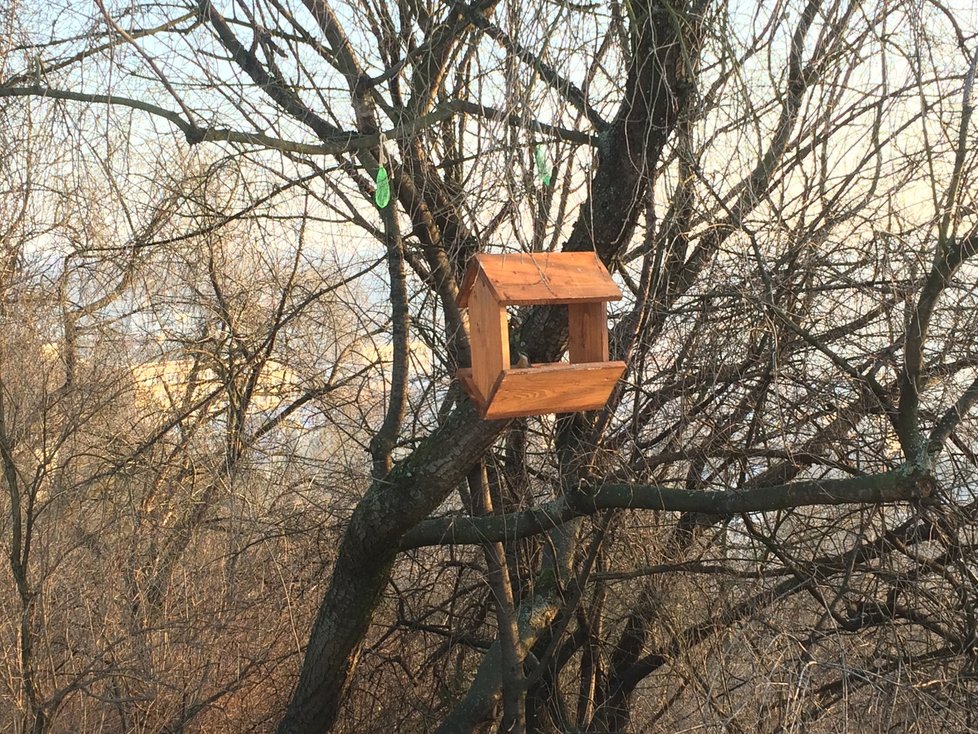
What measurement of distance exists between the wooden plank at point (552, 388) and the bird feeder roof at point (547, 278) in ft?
0.57

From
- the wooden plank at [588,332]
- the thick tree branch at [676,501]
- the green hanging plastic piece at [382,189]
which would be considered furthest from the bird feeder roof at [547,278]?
the thick tree branch at [676,501]

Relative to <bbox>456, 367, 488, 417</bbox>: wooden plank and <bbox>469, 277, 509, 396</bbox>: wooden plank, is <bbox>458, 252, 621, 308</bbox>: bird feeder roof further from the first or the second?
<bbox>456, 367, 488, 417</bbox>: wooden plank

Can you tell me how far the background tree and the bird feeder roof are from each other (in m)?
0.09

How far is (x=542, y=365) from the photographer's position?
2.24 m

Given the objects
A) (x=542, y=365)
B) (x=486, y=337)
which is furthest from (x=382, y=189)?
(x=542, y=365)

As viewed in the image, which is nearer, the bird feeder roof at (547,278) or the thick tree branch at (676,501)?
the bird feeder roof at (547,278)

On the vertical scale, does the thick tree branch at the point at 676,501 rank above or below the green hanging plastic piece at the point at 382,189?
below

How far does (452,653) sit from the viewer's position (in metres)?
4.54

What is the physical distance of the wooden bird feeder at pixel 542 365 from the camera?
2.17 meters

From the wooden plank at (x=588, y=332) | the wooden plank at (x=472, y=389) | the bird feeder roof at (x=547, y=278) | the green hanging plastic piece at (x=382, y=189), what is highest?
the green hanging plastic piece at (x=382, y=189)

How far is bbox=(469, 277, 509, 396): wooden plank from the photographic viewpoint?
220cm

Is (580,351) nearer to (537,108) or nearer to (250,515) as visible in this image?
(537,108)

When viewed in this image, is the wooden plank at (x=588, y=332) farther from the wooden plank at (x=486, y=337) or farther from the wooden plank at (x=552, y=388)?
the wooden plank at (x=486, y=337)

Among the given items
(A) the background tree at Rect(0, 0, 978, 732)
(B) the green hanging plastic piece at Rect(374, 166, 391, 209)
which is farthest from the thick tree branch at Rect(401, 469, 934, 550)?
(B) the green hanging plastic piece at Rect(374, 166, 391, 209)
